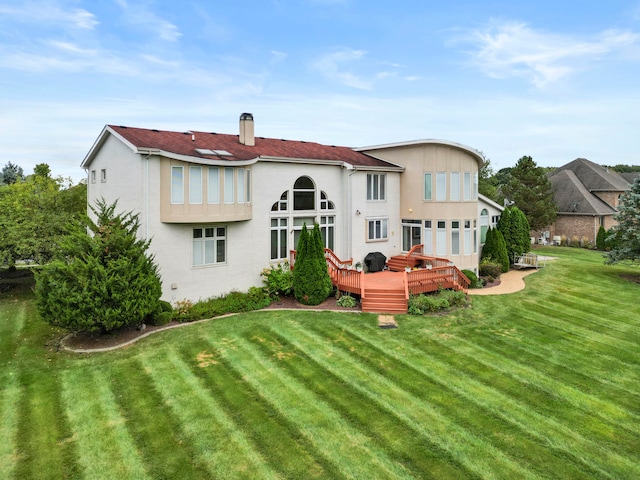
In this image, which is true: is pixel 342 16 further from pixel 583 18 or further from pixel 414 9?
pixel 583 18

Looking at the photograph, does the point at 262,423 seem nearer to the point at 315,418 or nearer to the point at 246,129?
the point at 315,418

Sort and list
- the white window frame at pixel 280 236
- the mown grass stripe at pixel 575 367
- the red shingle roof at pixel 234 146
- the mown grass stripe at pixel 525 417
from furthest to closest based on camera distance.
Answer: the white window frame at pixel 280 236 < the red shingle roof at pixel 234 146 < the mown grass stripe at pixel 575 367 < the mown grass stripe at pixel 525 417

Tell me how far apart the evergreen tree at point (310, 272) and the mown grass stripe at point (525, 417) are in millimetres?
5433

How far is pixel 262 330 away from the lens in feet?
48.0

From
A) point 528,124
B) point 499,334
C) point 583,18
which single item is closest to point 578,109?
point 528,124

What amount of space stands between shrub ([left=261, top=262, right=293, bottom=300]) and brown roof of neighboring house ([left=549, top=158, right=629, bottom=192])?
4212 cm

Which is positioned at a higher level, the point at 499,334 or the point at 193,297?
the point at 193,297

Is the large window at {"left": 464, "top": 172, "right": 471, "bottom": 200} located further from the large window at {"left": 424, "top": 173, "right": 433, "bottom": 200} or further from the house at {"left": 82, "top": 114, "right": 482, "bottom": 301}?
the large window at {"left": 424, "top": 173, "right": 433, "bottom": 200}

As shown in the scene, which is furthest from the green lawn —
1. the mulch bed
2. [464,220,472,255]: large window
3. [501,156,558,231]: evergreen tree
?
[501,156,558,231]: evergreen tree

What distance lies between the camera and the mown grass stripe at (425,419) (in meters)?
7.53

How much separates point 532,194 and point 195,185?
33.6m

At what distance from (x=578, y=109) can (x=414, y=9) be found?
1407cm

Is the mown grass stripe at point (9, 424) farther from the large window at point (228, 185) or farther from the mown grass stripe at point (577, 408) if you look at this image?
the mown grass stripe at point (577, 408)

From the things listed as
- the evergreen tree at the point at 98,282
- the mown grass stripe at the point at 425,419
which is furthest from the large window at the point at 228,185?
the mown grass stripe at the point at 425,419
